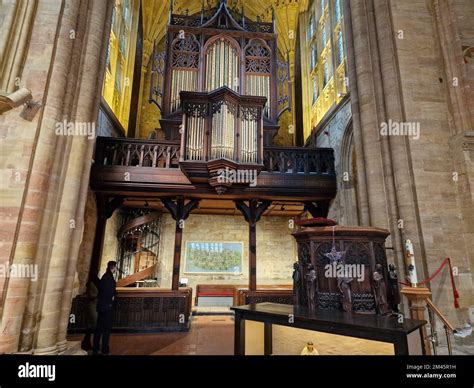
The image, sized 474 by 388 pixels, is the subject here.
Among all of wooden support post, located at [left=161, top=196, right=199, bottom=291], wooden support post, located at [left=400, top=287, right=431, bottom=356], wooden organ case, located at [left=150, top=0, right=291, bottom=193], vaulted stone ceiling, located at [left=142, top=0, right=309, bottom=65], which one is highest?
vaulted stone ceiling, located at [left=142, top=0, right=309, bottom=65]

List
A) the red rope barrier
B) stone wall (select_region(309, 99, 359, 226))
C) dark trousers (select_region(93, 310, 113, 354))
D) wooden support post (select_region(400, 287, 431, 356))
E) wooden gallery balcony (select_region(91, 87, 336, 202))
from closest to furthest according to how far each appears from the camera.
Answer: wooden support post (select_region(400, 287, 431, 356)), the red rope barrier, dark trousers (select_region(93, 310, 113, 354)), wooden gallery balcony (select_region(91, 87, 336, 202)), stone wall (select_region(309, 99, 359, 226))

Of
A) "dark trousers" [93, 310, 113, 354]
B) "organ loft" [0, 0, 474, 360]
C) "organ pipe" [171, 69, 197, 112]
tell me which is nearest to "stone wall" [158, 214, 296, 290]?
"organ loft" [0, 0, 474, 360]

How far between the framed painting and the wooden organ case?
184 inches

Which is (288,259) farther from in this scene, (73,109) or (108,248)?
(73,109)

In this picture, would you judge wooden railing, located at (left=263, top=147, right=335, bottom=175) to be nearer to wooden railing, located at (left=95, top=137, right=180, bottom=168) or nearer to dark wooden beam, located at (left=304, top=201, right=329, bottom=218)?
dark wooden beam, located at (left=304, top=201, right=329, bottom=218)

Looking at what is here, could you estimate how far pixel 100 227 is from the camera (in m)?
6.72

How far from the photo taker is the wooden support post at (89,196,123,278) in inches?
257

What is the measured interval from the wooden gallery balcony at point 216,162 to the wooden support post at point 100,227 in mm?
390

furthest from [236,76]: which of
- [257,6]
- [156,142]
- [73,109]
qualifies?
[257,6]

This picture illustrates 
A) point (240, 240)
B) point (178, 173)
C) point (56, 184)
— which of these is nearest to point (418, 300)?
point (56, 184)

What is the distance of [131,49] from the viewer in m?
9.60

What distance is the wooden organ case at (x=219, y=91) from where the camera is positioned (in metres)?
6.16

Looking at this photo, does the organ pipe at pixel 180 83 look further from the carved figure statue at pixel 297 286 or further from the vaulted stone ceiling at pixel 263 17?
the carved figure statue at pixel 297 286
